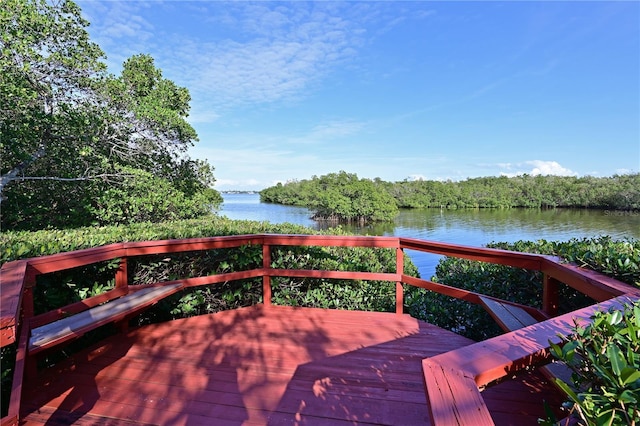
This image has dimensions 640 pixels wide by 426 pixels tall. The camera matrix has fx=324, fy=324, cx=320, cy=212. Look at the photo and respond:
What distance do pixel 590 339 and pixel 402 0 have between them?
31.4ft

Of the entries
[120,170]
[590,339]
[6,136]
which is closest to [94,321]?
[590,339]

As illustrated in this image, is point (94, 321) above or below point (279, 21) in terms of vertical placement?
below

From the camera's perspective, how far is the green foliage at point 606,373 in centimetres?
64

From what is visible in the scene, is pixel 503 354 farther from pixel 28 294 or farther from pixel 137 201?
pixel 137 201

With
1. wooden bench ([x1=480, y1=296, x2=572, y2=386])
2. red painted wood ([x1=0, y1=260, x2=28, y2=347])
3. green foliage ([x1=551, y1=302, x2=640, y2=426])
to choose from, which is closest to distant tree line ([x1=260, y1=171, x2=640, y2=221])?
wooden bench ([x1=480, y1=296, x2=572, y2=386])

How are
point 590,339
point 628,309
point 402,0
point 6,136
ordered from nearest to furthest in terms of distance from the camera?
point 590,339 < point 628,309 < point 6,136 < point 402,0

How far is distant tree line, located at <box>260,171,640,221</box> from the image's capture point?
121 feet

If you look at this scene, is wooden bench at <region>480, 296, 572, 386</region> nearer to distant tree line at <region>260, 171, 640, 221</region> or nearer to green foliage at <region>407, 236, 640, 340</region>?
green foliage at <region>407, 236, 640, 340</region>

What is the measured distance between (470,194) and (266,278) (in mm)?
53800

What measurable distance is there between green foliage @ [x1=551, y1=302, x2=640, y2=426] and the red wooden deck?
1.07 m

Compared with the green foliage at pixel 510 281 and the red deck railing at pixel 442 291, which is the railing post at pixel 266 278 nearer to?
the red deck railing at pixel 442 291

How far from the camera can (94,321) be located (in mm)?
2127

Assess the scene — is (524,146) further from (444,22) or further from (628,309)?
(628,309)

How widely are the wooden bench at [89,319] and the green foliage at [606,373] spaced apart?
237cm
